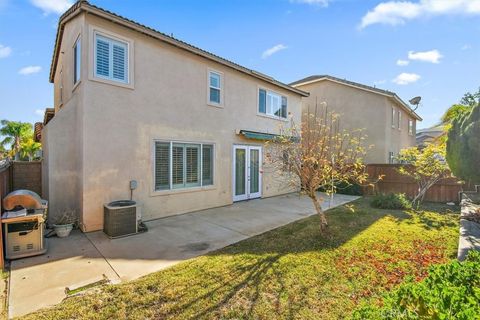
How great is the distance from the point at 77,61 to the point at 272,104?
11482mm

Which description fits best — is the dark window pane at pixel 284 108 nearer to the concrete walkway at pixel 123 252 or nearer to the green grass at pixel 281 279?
the concrete walkway at pixel 123 252

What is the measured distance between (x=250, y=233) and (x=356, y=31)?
11856mm

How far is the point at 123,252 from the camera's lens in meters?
7.18

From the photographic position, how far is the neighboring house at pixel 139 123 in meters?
9.02

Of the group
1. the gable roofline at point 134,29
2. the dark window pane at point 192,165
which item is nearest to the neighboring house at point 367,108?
the gable roofline at point 134,29

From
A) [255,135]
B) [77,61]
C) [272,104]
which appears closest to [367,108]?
[272,104]

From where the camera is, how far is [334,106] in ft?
74.9

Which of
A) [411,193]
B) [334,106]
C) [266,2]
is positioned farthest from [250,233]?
[334,106]

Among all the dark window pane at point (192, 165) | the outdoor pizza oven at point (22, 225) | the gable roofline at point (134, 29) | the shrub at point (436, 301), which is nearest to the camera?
the shrub at point (436, 301)

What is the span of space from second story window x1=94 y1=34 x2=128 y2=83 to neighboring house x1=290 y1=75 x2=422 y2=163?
18.5 metres

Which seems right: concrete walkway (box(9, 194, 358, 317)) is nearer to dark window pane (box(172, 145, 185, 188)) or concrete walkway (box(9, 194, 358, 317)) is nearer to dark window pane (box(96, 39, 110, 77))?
dark window pane (box(172, 145, 185, 188))

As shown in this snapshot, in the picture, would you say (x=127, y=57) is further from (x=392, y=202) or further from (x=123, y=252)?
(x=392, y=202)

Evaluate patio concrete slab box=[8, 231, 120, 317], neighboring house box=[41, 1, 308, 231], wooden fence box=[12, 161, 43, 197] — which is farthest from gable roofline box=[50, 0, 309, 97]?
patio concrete slab box=[8, 231, 120, 317]

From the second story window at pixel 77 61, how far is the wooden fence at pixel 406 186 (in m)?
18.8
